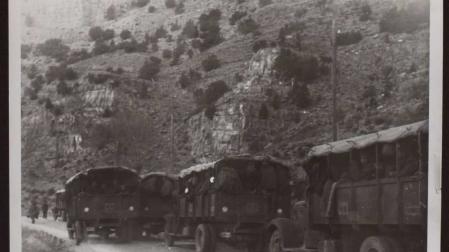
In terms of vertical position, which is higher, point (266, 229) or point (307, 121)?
point (307, 121)

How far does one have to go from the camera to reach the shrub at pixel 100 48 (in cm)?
365

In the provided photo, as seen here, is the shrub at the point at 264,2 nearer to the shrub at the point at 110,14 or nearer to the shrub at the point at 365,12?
the shrub at the point at 365,12

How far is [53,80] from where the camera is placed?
364 cm

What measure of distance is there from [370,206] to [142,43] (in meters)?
1.37

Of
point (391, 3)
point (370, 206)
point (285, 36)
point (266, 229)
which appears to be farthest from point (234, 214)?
point (391, 3)

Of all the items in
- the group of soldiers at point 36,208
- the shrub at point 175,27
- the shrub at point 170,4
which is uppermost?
the shrub at point 170,4

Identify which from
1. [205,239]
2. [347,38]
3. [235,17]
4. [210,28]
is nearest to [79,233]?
[205,239]

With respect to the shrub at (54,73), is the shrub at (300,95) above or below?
below

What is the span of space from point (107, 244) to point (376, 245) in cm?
131

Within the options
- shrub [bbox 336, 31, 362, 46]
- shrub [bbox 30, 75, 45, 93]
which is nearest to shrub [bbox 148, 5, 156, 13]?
shrub [bbox 30, 75, 45, 93]

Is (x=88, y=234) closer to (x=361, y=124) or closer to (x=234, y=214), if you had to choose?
(x=234, y=214)

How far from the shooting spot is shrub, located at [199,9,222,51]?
363 cm

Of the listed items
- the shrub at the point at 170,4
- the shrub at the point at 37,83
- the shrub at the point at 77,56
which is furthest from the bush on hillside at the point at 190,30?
the shrub at the point at 37,83

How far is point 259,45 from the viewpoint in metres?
3.63
